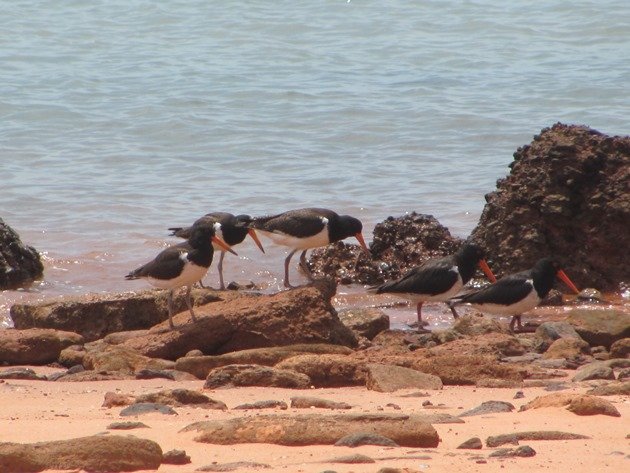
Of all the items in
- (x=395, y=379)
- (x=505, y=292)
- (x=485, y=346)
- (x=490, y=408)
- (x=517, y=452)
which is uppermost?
(x=517, y=452)

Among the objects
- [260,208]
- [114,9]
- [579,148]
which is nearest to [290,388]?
[579,148]

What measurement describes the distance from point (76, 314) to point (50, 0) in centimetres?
2128

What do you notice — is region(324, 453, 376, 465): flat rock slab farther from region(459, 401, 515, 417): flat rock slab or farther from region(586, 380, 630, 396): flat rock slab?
region(586, 380, 630, 396): flat rock slab

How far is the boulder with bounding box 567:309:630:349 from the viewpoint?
888 cm

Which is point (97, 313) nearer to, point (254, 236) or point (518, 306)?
point (254, 236)

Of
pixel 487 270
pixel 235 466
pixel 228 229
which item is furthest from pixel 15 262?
pixel 235 466

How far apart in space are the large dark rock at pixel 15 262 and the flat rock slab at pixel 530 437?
7563 millimetres

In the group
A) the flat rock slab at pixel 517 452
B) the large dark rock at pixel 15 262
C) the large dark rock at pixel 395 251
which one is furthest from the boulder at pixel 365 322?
the flat rock slab at pixel 517 452

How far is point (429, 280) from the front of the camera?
1026 centimetres

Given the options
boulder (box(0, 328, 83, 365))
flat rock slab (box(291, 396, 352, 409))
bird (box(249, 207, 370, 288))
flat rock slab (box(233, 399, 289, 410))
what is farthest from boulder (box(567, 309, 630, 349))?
boulder (box(0, 328, 83, 365))

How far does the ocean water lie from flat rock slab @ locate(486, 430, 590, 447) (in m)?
6.22

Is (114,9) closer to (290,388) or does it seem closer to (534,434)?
(290,388)

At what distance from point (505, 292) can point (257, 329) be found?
259 centimetres

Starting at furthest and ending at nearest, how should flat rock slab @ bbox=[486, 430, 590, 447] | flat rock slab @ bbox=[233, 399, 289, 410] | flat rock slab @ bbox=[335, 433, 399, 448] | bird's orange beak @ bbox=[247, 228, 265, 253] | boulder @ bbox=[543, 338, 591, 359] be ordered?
bird's orange beak @ bbox=[247, 228, 265, 253] < boulder @ bbox=[543, 338, 591, 359] < flat rock slab @ bbox=[233, 399, 289, 410] < flat rock slab @ bbox=[486, 430, 590, 447] < flat rock slab @ bbox=[335, 433, 399, 448]
